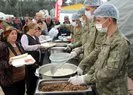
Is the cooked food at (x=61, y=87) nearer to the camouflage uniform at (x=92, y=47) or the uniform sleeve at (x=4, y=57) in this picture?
the camouflage uniform at (x=92, y=47)

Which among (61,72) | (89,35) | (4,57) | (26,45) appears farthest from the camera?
(26,45)

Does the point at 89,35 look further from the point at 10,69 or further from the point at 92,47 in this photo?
the point at 10,69

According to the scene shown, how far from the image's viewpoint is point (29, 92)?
17.0 ft

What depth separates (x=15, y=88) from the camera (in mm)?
4273

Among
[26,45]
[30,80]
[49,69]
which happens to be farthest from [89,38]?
[30,80]

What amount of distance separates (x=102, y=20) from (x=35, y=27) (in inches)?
91.7

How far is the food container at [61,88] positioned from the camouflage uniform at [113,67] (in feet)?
0.43

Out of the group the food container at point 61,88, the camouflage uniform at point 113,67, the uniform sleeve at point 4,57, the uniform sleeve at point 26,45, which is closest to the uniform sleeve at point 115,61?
the camouflage uniform at point 113,67

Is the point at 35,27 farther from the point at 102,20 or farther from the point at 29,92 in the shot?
the point at 102,20

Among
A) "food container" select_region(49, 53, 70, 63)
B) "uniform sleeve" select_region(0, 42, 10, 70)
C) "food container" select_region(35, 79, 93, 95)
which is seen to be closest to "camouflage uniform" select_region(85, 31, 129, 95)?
"food container" select_region(35, 79, 93, 95)

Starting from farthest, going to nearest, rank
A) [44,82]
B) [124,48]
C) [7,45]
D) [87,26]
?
[87,26] → [7,45] → [44,82] → [124,48]

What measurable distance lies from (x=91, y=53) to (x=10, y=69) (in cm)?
116

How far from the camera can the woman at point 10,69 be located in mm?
3934

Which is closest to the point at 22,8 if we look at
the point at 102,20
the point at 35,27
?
the point at 35,27
